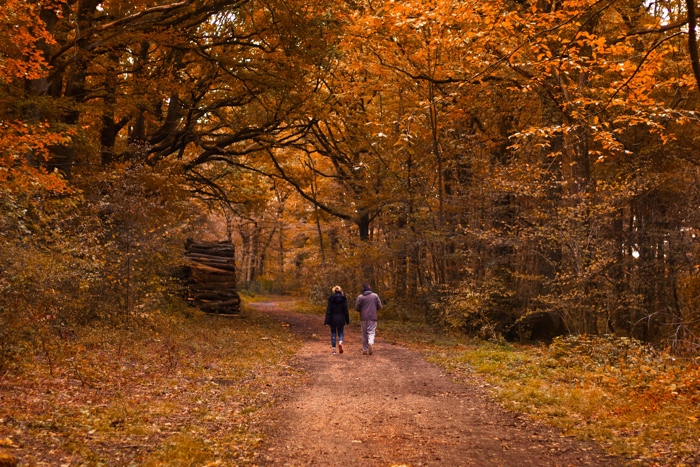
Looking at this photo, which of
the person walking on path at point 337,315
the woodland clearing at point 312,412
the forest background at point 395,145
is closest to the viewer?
the woodland clearing at point 312,412

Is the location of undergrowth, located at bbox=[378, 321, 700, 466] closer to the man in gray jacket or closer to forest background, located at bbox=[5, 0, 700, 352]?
forest background, located at bbox=[5, 0, 700, 352]

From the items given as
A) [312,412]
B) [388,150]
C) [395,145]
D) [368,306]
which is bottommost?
[312,412]

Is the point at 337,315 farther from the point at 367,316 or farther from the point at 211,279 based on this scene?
the point at 211,279

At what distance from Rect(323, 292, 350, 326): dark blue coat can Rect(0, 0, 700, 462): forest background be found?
4310 millimetres

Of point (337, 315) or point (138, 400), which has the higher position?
point (337, 315)

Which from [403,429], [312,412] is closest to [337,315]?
[312,412]

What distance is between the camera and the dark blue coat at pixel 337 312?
43.5 ft

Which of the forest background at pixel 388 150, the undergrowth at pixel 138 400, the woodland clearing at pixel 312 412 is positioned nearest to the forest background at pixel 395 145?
the forest background at pixel 388 150

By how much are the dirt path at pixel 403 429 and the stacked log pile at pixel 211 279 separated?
35.0ft

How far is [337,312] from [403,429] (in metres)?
6.74

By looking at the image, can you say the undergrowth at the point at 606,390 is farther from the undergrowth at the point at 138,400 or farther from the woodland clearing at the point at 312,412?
the undergrowth at the point at 138,400

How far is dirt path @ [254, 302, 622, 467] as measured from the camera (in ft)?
18.4

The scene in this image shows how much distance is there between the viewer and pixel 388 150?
20625mm

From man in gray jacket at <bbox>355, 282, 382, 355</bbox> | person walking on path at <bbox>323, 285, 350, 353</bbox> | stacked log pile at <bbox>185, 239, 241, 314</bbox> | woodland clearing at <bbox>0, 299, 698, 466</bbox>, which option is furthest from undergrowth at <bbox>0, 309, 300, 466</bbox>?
stacked log pile at <bbox>185, 239, 241, 314</bbox>
